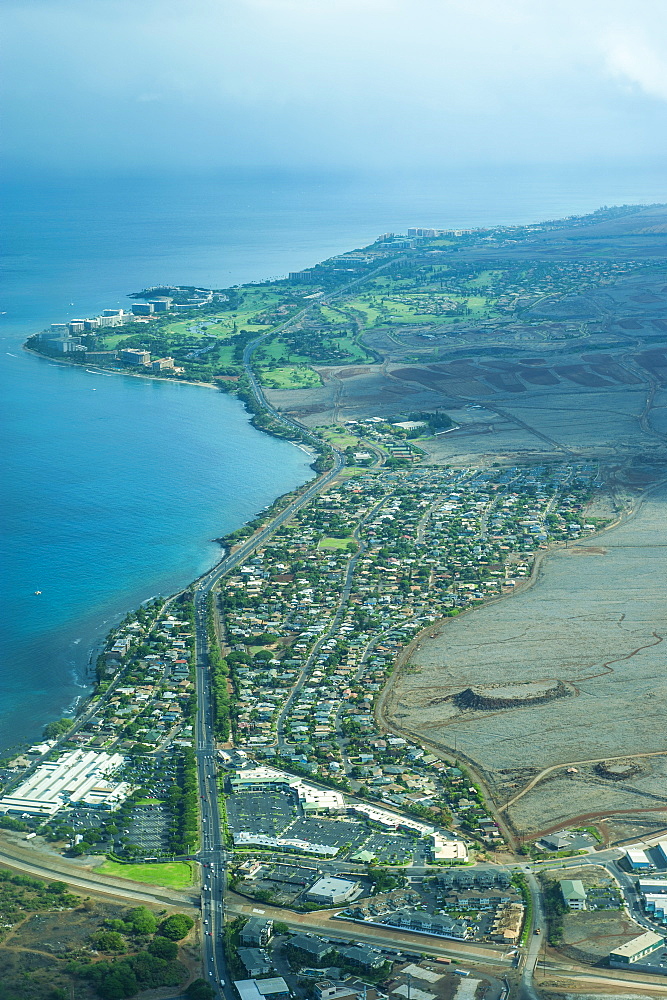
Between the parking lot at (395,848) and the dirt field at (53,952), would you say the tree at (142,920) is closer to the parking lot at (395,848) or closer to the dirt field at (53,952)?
the dirt field at (53,952)

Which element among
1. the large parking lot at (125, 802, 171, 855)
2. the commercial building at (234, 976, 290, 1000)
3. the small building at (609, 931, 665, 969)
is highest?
the large parking lot at (125, 802, 171, 855)

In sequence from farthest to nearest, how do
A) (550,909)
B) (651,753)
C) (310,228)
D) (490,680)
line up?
(310,228)
(490,680)
(651,753)
(550,909)

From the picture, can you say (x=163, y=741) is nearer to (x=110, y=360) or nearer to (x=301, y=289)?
(x=110, y=360)

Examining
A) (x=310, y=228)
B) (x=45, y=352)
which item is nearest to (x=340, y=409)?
(x=45, y=352)

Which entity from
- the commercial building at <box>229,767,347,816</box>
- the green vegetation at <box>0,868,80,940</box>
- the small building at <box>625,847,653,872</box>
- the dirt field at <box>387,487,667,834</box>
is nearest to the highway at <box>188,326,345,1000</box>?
the commercial building at <box>229,767,347,816</box>

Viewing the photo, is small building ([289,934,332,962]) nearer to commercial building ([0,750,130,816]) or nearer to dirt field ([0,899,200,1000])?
dirt field ([0,899,200,1000])

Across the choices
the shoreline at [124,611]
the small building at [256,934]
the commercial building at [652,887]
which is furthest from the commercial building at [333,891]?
the shoreline at [124,611]
